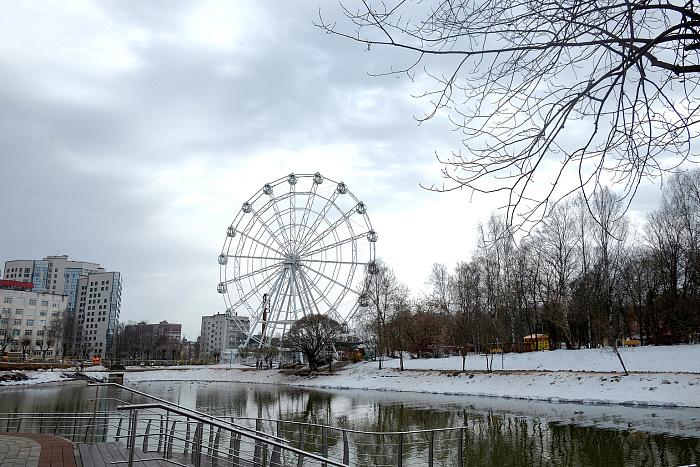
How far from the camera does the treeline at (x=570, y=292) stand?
3838 cm

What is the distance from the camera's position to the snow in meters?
25.7

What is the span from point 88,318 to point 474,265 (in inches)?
4008

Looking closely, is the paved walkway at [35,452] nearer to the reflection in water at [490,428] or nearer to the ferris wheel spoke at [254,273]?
the reflection in water at [490,428]

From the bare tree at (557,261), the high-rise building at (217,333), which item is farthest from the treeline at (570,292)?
the high-rise building at (217,333)

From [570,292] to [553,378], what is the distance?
1595 cm

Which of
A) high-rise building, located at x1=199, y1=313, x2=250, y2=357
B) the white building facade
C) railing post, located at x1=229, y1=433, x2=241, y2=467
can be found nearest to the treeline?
railing post, located at x1=229, y1=433, x2=241, y2=467

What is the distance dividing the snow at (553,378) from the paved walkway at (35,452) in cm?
2476

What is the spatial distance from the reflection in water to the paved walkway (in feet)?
9.41

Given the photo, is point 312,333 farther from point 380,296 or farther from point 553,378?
point 553,378

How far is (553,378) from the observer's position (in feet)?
102

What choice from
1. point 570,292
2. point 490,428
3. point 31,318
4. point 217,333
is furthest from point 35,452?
point 217,333

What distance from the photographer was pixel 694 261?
35.2 metres

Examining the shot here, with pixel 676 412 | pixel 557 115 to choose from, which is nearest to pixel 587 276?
pixel 676 412

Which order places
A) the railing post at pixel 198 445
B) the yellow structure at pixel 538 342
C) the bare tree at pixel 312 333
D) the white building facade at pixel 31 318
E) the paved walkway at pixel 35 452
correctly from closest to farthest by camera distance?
the railing post at pixel 198 445
the paved walkway at pixel 35 452
the yellow structure at pixel 538 342
the bare tree at pixel 312 333
the white building facade at pixel 31 318
